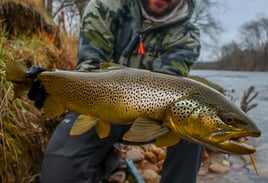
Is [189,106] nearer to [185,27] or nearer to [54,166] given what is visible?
[54,166]

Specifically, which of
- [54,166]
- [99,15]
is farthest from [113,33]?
[54,166]

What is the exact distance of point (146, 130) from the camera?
1.37 meters

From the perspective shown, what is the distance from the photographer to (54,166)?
2.25m

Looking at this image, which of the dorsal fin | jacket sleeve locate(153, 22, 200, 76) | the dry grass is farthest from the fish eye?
the dry grass

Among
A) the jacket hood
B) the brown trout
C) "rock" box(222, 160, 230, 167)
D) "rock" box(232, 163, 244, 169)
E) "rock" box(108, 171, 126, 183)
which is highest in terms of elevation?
the jacket hood

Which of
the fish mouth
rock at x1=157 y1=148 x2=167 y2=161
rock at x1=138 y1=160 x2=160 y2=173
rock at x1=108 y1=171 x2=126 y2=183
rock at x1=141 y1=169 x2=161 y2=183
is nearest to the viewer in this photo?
the fish mouth

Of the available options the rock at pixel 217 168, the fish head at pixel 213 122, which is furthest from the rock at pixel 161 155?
the fish head at pixel 213 122

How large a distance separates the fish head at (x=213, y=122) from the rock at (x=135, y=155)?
255cm

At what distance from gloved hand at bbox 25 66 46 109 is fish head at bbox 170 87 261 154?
0.68 metres

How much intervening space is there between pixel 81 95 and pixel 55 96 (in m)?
0.15

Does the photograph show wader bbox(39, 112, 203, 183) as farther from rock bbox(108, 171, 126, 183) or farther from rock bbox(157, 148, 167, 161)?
rock bbox(157, 148, 167, 161)

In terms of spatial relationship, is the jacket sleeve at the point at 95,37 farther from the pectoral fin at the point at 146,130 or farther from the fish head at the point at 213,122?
the fish head at the point at 213,122

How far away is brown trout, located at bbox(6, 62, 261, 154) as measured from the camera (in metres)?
1.25

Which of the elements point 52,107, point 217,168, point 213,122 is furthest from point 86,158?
point 217,168
